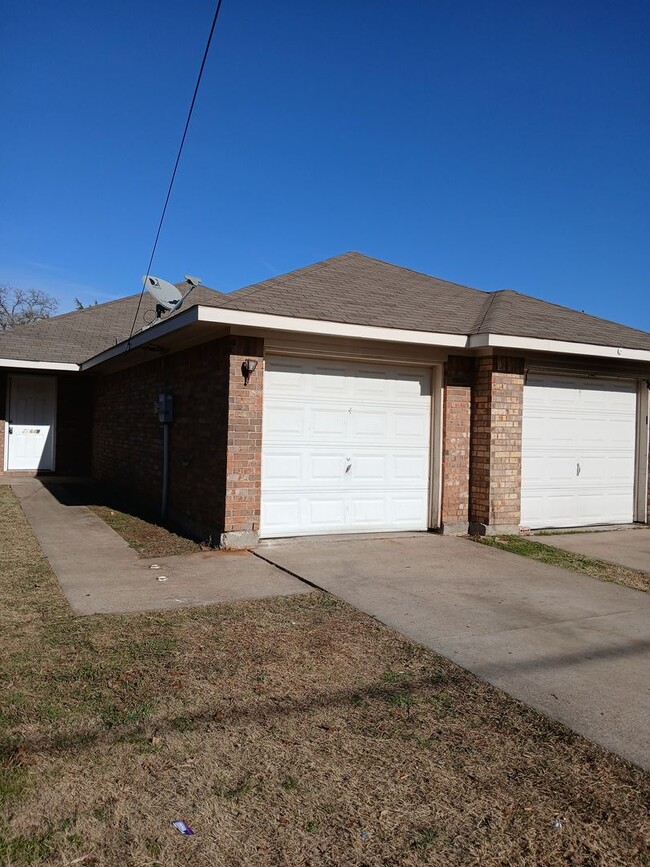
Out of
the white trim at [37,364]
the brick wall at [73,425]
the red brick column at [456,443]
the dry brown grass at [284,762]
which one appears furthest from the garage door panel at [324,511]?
the brick wall at [73,425]

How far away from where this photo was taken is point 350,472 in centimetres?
892

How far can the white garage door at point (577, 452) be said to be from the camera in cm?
974

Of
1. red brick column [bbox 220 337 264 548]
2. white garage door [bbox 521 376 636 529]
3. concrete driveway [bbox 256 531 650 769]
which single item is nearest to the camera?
concrete driveway [bbox 256 531 650 769]

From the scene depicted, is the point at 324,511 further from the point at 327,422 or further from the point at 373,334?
the point at 373,334

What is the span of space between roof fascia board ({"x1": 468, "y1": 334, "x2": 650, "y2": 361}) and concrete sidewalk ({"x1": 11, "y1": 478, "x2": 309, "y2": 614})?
411cm

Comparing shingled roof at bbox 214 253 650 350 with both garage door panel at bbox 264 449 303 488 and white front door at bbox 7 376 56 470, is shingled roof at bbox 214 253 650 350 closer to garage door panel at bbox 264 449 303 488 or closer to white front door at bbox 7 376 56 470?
garage door panel at bbox 264 449 303 488

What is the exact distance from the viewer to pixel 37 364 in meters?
15.5

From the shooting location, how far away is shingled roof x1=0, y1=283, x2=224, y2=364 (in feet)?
52.2

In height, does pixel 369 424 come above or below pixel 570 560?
above

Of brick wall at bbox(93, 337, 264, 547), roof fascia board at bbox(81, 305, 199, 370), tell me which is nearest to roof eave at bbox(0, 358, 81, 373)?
roof fascia board at bbox(81, 305, 199, 370)

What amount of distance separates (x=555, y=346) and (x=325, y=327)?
132 inches

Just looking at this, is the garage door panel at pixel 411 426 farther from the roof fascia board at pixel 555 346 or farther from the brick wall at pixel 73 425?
the brick wall at pixel 73 425

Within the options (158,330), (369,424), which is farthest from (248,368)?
(369,424)

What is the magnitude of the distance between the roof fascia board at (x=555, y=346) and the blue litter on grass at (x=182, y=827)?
7139 millimetres
